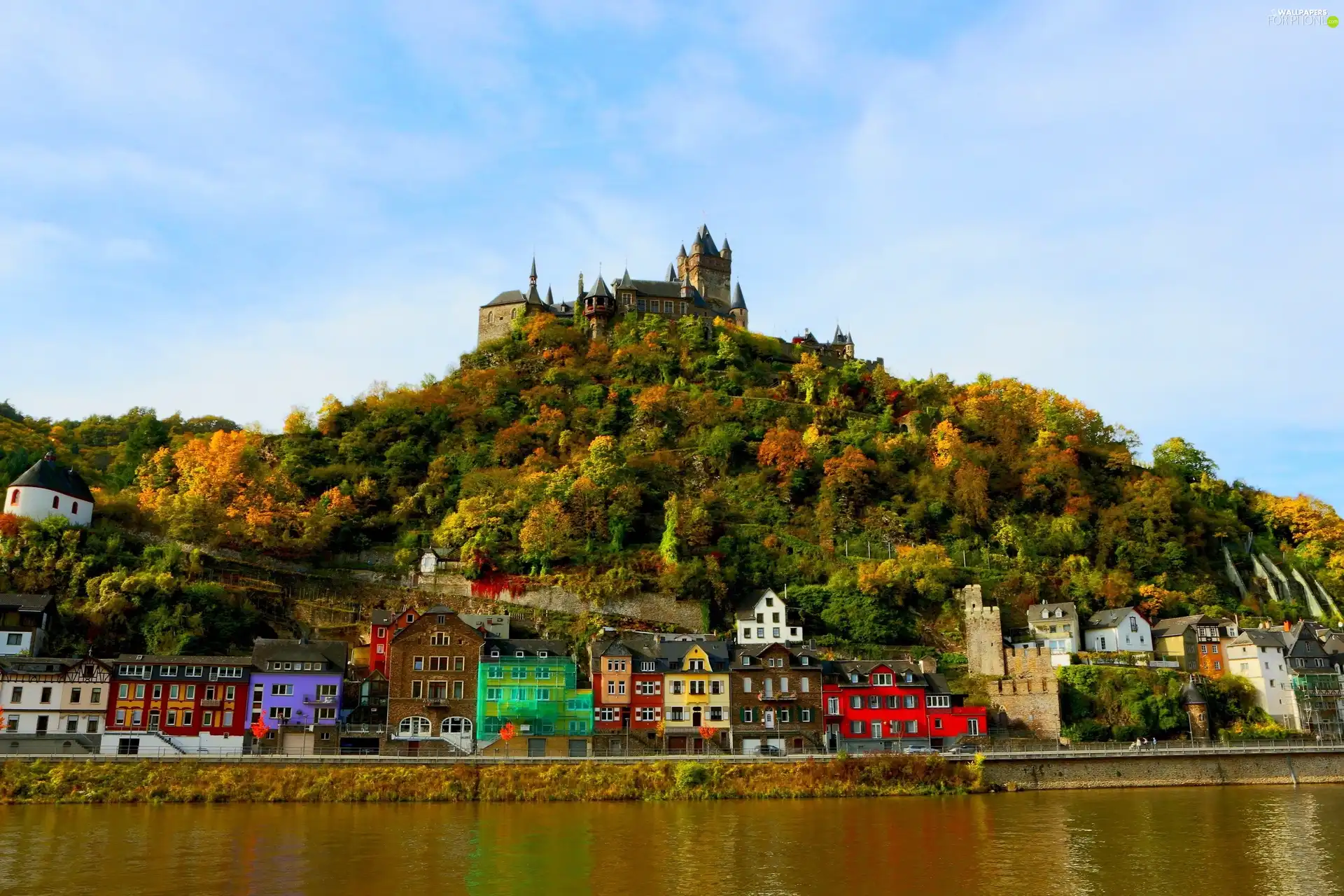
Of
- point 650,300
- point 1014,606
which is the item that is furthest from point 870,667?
point 650,300

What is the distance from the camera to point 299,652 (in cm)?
5578

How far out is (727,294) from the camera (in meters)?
116

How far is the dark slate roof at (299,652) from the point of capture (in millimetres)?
55188

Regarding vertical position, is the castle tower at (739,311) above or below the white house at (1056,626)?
above

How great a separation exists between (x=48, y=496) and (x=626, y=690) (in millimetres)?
36234

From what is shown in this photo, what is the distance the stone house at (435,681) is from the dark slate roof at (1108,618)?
3557 centimetres

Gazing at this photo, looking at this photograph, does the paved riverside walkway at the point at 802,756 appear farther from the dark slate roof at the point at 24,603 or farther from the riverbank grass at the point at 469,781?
the dark slate roof at the point at 24,603

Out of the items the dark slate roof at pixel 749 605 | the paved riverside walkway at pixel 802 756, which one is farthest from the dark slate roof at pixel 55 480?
the dark slate roof at pixel 749 605

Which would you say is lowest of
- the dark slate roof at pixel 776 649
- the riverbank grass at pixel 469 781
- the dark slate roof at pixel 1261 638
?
the riverbank grass at pixel 469 781

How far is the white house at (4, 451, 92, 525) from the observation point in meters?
64.0

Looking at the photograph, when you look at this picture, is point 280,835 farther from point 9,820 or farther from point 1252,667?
point 1252,667

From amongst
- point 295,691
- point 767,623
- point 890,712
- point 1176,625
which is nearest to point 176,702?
point 295,691

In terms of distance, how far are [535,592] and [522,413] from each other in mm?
25808

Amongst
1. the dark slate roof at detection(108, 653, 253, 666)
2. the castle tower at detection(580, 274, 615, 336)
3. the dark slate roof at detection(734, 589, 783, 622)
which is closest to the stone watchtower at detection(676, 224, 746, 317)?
the castle tower at detection(580, 274, 615, 336)
